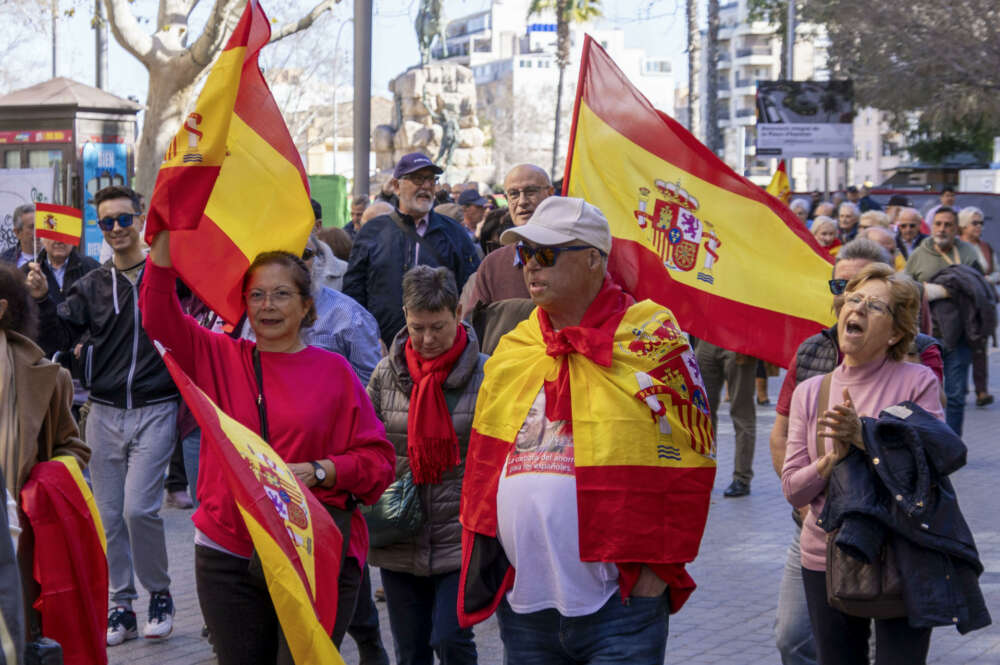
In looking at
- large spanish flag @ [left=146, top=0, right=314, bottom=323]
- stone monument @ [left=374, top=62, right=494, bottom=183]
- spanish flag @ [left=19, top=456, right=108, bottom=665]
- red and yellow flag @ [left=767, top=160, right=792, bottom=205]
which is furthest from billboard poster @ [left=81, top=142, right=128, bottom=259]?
stone monument @ [left=374, top=62, right=494, bottom=183]

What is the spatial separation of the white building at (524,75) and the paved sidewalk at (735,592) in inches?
2408

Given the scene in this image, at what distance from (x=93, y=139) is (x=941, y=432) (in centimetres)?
1371

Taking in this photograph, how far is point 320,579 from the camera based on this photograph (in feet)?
13.6

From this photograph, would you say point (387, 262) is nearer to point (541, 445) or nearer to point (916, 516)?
point (541, 445)

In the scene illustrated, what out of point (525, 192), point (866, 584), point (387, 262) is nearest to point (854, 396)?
point (866, 584)

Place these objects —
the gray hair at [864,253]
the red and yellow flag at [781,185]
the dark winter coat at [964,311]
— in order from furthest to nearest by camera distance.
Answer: the dark winter coat at [964,311] → the red and yellow flag at [781,185] → the gray hair at [864,253]

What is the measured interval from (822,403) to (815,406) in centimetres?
2

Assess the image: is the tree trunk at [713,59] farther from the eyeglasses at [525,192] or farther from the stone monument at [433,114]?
the eyeglasses at [525,192]

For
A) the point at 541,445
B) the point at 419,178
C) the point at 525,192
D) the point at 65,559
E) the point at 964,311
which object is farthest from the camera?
the point at 964,311

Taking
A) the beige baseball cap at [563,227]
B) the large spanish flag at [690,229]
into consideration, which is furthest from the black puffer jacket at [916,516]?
the large spanish flag at [690,229]

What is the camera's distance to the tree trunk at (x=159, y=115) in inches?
752

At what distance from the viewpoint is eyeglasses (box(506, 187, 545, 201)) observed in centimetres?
730

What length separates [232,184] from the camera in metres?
4.64

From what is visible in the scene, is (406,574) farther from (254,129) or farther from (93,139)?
(93,139)
